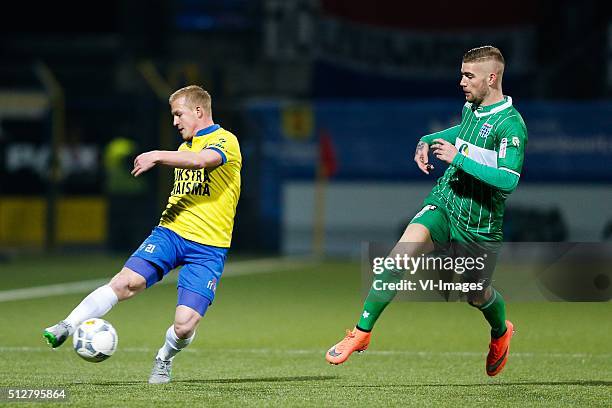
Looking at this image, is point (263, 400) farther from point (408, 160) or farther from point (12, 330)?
point (408, 160)

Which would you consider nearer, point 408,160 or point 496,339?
point 496,339

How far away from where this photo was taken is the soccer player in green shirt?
749cm

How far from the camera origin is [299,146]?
19.1 m

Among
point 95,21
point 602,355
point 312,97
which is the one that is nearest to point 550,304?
point 602,355

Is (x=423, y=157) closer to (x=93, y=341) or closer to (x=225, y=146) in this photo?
(x=225, y=146)

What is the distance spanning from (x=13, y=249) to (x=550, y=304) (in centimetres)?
1032

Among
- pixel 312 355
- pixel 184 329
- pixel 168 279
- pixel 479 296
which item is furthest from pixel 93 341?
pixel 168 279

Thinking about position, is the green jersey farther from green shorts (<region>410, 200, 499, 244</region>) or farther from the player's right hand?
the player's right hand

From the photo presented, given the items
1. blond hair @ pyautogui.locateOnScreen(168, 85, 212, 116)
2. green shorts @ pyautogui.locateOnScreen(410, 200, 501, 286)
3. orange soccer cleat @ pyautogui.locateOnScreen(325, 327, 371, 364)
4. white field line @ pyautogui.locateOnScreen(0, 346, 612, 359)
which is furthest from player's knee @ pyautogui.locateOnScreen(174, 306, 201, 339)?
white field line @ pyautogui.locateOnScreen(0, 346, 612, 359)

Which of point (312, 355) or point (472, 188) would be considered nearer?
point (472, 188)

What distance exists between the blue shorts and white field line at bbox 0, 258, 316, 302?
6304mm

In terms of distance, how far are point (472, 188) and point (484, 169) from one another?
15.2 inches

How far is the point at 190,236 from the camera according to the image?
24.9ft

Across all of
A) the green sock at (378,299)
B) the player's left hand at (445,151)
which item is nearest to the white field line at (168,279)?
the green sock at (378,299)
